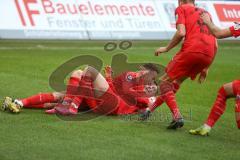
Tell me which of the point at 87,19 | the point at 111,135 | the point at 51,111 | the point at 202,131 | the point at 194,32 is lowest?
the point at 202,131

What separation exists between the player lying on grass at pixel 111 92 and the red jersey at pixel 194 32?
0.84 m

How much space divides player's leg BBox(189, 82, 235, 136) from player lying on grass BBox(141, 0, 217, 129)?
343 millimetres

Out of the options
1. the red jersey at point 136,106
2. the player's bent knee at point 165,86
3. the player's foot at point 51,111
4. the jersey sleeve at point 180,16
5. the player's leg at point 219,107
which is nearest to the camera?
the player's leg at point 219,107

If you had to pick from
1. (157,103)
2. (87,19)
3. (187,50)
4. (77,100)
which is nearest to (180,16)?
(187,50)

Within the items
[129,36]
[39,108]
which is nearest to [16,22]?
[129,36]

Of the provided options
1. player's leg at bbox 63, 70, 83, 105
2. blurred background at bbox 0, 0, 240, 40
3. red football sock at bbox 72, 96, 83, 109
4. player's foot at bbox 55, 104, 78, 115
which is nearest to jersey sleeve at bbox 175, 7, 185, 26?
player's leg at bbox 63, 70, 83, 105

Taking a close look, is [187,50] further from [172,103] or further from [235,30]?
[235,30]

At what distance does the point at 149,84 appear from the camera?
866cm

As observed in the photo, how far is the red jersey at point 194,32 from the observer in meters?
7.96

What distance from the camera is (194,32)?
314 inches

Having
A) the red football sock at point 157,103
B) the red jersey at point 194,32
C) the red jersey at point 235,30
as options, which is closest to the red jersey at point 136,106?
the red football sock at point 157,103

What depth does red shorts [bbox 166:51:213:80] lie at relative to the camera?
7977 millimetres

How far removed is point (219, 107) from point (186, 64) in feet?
2.63

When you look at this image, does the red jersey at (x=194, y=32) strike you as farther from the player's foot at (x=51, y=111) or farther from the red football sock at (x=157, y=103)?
the player's foot at (x=51, y=111)
